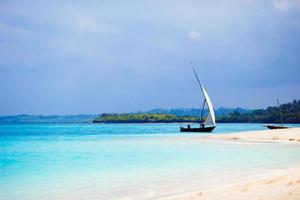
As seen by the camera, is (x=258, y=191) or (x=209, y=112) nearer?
(x=258, y=191)

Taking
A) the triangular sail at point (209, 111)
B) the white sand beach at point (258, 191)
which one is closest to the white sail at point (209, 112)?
the triangular sail at point (209, 111)

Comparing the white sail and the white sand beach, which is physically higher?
the white sail

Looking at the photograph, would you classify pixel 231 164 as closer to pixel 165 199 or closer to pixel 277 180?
pixel 277 180

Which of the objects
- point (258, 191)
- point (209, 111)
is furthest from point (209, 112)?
point (258, 191)

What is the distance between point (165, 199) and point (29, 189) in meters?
4.89

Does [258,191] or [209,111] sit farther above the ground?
[209,111]

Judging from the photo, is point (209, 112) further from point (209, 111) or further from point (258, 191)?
point (258, 191)

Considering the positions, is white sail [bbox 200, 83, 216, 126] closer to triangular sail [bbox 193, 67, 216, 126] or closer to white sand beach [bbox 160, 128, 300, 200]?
triangular sail [bbox 193, 67, 216, 126]

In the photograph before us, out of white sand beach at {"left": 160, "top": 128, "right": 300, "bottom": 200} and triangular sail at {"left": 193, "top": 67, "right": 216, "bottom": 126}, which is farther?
triangular sail at {"left": 193, "top": 67, "right": 216, "bottom": 126}

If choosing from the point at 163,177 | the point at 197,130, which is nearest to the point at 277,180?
the point at 163,177

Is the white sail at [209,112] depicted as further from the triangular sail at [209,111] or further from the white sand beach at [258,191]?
the white sand beach at [258,191]

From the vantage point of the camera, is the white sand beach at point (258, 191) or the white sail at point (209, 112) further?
the white sail at point (209, 112)

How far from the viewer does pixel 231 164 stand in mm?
16875

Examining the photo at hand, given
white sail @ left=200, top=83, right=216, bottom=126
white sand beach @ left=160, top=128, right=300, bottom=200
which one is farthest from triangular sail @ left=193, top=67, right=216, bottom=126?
white sand beach @ left=160, top=128, right=300, bottom=200
